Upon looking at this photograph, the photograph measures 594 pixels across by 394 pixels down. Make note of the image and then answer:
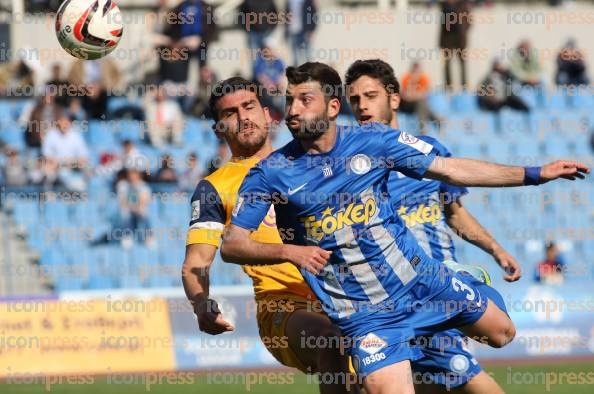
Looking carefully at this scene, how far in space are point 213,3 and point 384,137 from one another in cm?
1327

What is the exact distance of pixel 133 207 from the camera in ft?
50.6

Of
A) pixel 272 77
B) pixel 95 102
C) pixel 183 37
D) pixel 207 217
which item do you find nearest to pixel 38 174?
pixel 95 102

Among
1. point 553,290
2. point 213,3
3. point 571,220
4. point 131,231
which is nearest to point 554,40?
point 571,220

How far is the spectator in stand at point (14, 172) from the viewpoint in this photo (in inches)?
620

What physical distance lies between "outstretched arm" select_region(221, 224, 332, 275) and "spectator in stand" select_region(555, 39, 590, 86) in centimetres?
1396

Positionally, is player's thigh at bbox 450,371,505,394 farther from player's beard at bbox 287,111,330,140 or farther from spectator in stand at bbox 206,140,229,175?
spectator in stand at bbox 206,140,229,175

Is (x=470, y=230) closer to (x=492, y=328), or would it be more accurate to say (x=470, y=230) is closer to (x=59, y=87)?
(x=492, y=328)

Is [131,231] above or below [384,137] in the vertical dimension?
below

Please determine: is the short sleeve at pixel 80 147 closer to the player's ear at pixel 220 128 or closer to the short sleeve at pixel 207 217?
the player's ear at pixel 220 128

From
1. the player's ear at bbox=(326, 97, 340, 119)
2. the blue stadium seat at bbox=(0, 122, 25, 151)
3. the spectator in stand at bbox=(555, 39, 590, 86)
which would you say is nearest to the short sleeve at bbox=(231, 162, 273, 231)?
the player's ear at bbox=(326, 97, 340, 119)

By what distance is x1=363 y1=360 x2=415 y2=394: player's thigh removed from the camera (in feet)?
20.8

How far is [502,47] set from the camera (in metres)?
20.2

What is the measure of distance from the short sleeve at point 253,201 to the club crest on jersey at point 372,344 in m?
0.95

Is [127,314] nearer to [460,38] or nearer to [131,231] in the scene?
[131,231]
